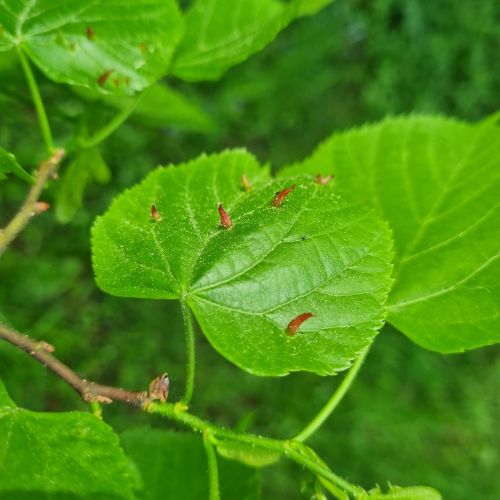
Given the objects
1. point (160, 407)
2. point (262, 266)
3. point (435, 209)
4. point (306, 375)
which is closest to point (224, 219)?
point (262, 266)

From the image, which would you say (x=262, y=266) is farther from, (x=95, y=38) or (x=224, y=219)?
(x=95, y=38)

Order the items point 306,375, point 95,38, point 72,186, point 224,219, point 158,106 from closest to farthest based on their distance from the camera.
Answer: point 224,219
point 95,38
point 72,186
point 158,106
point 306,375

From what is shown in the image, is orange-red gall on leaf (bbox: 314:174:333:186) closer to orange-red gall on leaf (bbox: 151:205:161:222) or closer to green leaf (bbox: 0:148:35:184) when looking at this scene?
orange-red gall on leaf (bbox: 151:205:161:222)

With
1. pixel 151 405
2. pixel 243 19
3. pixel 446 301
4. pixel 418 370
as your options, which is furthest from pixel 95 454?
pixel 418 370

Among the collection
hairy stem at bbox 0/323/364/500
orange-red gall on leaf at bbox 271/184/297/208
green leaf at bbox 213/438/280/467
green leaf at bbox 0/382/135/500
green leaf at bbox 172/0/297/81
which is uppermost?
green leaf at bbox 172/0/297/81

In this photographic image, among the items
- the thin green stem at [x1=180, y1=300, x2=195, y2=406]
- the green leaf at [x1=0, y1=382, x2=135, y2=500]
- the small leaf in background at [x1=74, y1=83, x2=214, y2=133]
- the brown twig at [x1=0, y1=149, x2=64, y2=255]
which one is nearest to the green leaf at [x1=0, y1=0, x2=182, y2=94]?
the brown twig at [x1=0, y1=149, x2=64, y2=255]
